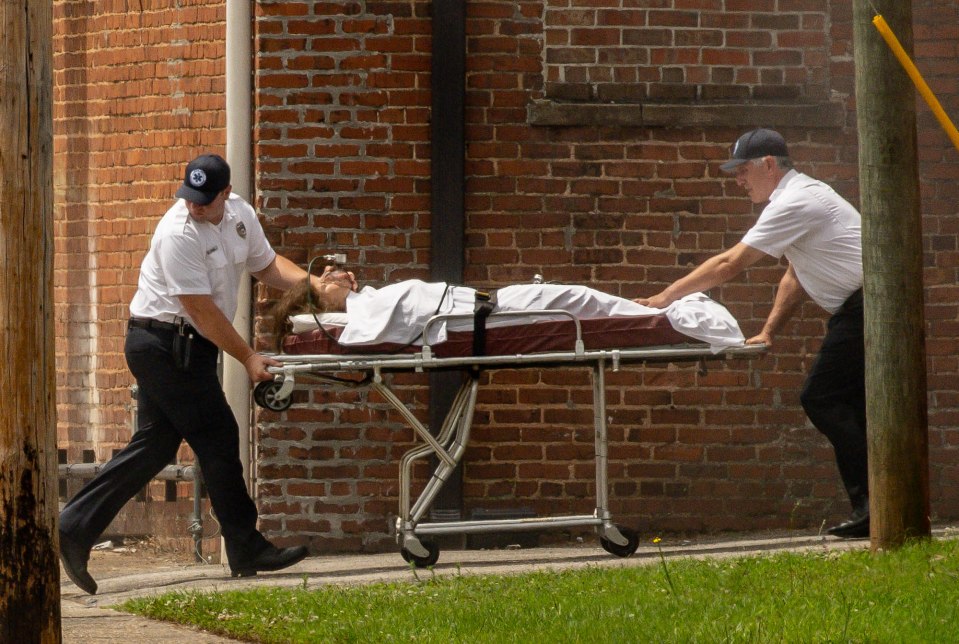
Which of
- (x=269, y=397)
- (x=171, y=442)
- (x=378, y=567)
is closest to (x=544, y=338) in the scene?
(x=269, y=397)

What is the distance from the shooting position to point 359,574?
7.13 meters

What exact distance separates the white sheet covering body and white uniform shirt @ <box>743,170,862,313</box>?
0.59 metres

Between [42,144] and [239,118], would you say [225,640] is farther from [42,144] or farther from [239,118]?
[239,118]

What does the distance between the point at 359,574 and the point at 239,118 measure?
261 centimetres

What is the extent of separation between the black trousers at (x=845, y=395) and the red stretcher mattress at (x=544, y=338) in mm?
900

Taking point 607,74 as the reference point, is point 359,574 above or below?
below

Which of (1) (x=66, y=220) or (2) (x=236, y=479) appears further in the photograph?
(1) (x=66, y=220)

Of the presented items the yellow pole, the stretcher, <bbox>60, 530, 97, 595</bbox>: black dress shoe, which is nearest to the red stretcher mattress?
the stretcher

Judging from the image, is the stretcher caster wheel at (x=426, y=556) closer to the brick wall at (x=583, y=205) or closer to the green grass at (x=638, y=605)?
the green grass at (x=638, y=605)

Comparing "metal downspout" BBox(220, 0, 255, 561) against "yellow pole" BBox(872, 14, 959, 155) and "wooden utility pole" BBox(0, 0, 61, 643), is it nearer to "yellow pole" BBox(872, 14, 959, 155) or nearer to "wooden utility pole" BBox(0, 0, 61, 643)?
"wooden utility pole" BBox(0, 0, 61, 643)

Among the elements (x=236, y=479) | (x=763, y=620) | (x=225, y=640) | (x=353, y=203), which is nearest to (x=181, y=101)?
(x=353, y=203)

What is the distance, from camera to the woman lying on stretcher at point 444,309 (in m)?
6.83

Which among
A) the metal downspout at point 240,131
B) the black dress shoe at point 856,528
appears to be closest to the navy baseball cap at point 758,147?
the black dress shoe at point 856,528

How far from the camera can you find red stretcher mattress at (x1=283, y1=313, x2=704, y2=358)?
6.87 meters
